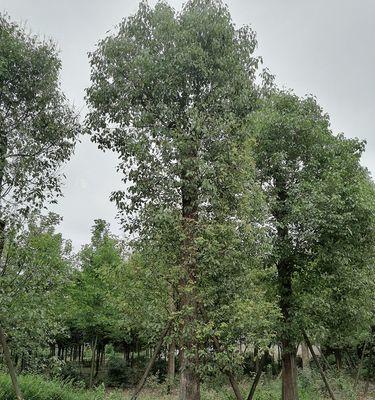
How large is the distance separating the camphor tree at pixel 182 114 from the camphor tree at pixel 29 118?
0.83 meters

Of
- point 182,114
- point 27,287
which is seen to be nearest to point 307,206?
point 182,114

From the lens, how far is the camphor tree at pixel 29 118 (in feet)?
28.8

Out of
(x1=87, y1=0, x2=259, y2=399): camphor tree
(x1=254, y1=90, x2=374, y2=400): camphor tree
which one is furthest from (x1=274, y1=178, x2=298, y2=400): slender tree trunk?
(x1=87, y1=0, x2=259, y2=399): camphor tree

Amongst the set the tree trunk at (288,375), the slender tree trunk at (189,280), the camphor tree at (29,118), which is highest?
the camphor tree at (29,118)

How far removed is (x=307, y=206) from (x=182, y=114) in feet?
11.8

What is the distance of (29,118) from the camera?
9320 millimetres

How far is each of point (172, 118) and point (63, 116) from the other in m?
2.63

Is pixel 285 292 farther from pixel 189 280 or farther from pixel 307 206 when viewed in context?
pixel 189 280

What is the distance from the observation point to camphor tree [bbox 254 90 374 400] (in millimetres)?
10258

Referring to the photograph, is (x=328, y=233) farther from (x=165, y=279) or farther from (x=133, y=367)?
(x=133, y=367)

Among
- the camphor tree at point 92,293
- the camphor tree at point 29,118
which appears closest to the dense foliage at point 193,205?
the camphor tree at point 29,118

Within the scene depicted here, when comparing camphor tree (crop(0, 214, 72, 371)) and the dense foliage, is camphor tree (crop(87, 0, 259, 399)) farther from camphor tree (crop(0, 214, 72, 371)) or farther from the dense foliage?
camphor tree (crop(0, 214, 72, 371))

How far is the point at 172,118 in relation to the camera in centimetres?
889

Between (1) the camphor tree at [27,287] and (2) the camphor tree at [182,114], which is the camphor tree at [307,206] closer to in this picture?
(2) the camphor tree at [182,114]
